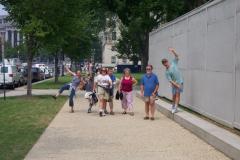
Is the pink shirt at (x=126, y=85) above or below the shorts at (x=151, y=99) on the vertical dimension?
above

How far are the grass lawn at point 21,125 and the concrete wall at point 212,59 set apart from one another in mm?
4120

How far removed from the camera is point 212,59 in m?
14.9

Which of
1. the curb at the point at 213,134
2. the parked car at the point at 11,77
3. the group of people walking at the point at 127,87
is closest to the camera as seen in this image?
the curb at the point at 213,134

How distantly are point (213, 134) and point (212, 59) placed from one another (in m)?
3.82

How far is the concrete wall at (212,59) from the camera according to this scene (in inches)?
498

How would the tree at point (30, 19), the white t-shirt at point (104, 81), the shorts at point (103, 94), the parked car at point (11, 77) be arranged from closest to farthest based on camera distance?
1. the shorts at point (103, 94)
2. the white t-shirt at point (104, 81)
3. the tree at point (30, 19)
4. the parked car at point (11, 77)

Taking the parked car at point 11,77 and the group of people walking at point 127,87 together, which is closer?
the group of people walking at point 127,87

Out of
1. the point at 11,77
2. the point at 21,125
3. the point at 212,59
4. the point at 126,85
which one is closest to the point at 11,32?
the point at 11,77

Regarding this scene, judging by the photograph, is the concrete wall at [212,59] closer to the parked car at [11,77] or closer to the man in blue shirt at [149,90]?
the man in blue shirt at [149,90]

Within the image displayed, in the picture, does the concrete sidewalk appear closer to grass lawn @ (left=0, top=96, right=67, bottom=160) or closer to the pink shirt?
grass lawn @ (left=0, top=96, right=67, bottom=160)

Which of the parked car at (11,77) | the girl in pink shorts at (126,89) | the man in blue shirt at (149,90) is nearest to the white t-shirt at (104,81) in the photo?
the girl in pink shorts at (126,89)

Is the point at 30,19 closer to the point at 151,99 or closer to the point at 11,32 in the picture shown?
the point at 151,99

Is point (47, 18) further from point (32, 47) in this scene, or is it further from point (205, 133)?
point (205, 133)

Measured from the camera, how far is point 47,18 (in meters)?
27.3
